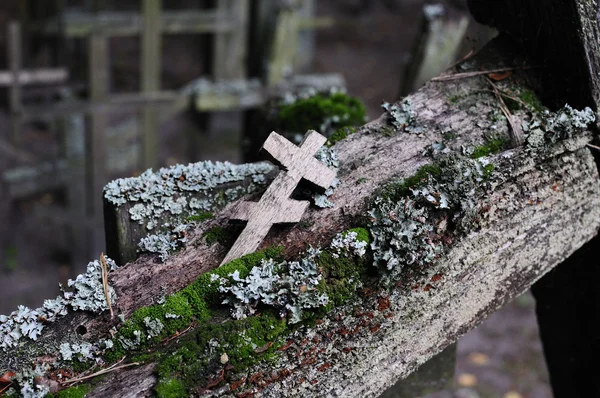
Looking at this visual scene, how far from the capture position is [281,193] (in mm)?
1653

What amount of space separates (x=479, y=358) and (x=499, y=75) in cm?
453

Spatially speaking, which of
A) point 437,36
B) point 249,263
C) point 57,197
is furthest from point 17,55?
point 249,263

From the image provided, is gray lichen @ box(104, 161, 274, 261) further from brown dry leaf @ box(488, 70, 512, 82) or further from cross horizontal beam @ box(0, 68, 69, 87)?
cross horizontal beam @ box(0, 68, 69, 87)

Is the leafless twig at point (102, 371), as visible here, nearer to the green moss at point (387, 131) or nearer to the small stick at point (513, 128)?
the green moss at point (387, 131)

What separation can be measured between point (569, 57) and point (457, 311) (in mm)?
886

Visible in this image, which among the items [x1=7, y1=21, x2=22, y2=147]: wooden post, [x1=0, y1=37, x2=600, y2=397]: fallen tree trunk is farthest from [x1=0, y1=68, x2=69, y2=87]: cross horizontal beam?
[x1=0, y1=37, x2=600, y2=397]: fallen tree trunk

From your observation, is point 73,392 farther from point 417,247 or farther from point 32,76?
point 32,76

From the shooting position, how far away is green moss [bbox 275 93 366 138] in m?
2.79

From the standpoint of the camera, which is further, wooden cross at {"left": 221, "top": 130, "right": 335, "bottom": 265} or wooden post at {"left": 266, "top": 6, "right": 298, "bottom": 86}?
wooden post at {"left": 266, "top": 6, "right": 298, "bottom": 86}

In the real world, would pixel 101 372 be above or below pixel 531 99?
below

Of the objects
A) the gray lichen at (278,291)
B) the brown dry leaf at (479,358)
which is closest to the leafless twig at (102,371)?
the gray lichen at (278,291)

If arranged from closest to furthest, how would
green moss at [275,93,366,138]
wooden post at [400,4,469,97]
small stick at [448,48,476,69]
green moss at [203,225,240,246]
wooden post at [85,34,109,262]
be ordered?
green moss at [203,225,240,246]
small stick at [448,48,476,69]
green moss at [275,93,366,138]
wooden post at [400,4,469,97]
wooden post at [85,34,109,262]

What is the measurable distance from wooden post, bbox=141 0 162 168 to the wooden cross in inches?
170

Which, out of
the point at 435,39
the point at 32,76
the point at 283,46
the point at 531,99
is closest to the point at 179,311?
the point at 531,99
